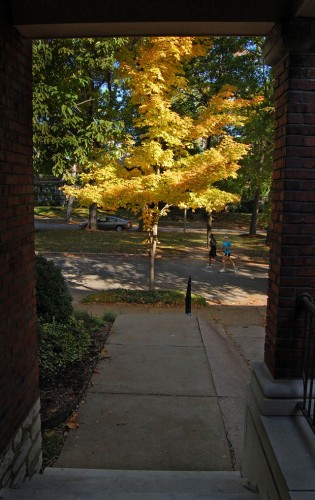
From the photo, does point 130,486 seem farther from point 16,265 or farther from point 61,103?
point 61,103

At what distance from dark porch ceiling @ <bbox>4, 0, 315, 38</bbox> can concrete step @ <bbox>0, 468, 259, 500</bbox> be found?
3.20 m

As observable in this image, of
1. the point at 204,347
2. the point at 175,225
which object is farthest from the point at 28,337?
the point at 175,225

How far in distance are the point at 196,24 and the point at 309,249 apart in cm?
178

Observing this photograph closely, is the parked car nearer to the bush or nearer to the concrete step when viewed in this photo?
the bush

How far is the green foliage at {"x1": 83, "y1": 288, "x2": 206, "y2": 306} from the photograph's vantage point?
1182 cm

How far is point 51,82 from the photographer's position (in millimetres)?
7113

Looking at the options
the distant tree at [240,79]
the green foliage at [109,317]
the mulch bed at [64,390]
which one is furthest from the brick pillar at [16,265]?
the distant tree at [240,79]

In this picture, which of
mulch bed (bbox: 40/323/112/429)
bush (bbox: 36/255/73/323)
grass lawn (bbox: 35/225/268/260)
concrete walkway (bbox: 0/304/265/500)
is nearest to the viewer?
concrete walkway (bbox: 0/304/265/500)

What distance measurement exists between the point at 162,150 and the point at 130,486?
921 centimetres

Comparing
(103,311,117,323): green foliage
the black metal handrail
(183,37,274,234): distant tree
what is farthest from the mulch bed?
(183,37,274,234): distant tree

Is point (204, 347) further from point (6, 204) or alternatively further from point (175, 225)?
point (175, 225)

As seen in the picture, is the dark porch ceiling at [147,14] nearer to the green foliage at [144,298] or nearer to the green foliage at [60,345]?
the green foliage at [60,345]

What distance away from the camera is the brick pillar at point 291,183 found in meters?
2.88

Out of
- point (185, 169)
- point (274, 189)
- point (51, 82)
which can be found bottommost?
point (274, 189)
